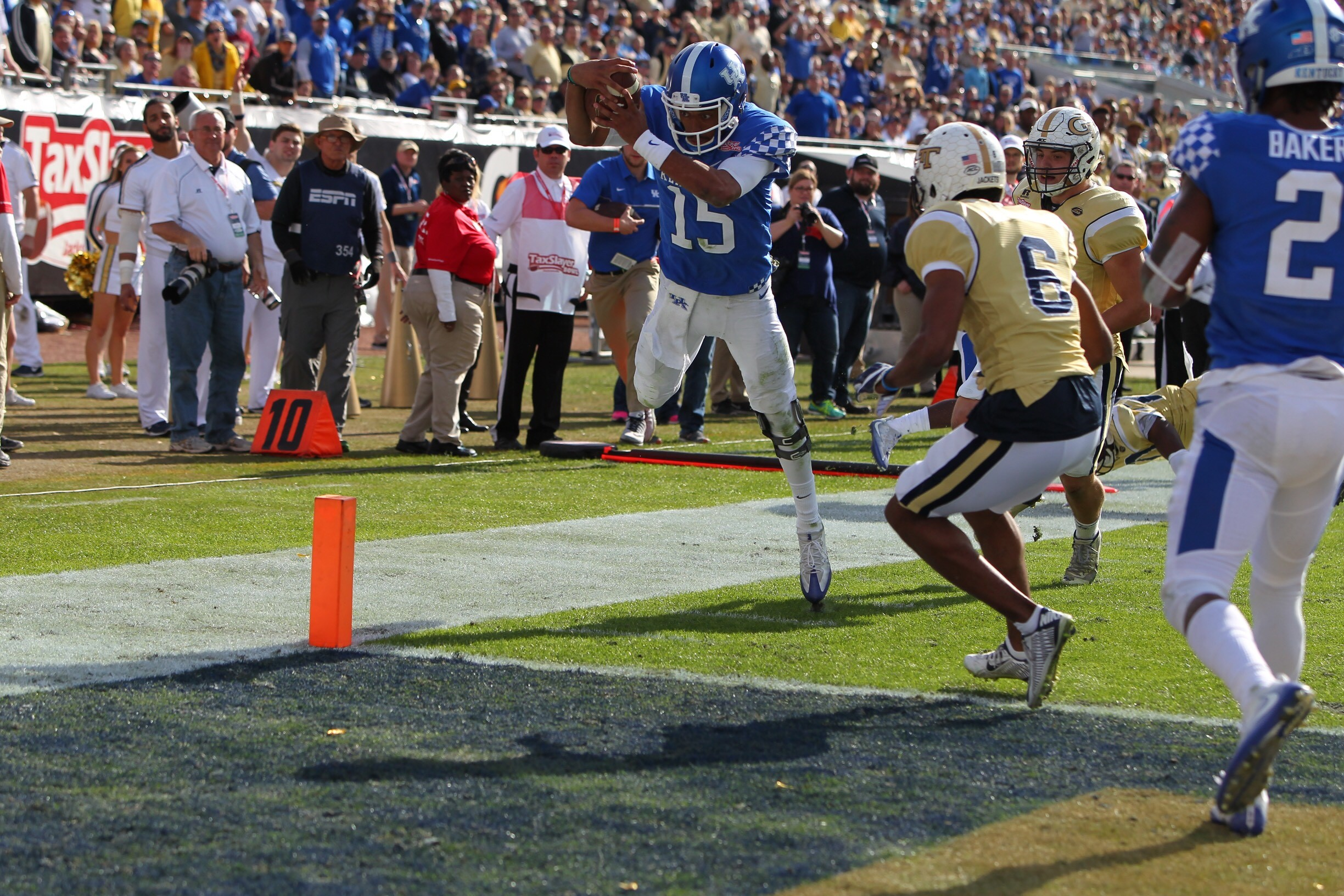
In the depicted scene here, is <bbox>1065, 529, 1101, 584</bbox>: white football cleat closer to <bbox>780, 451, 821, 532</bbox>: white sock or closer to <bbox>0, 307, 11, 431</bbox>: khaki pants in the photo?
<bbox>780, 451, 821, 532</bbox>: white sock

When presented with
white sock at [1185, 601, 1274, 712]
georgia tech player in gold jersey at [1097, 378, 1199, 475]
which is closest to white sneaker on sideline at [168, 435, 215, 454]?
georgia tech player in gold jersey at [1097, 378, 1199, 475]

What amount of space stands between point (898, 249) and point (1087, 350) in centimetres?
1018

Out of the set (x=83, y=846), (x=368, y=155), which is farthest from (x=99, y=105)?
(x=83, y=846)

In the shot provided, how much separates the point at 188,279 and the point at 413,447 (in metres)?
1.86

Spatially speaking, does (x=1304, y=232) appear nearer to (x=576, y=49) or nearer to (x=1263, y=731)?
(x=1263, y=731)

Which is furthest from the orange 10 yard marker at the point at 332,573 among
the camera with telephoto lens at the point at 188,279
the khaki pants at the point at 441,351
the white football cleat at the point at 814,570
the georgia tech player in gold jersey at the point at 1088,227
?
the khaki pants at the point at 441,351

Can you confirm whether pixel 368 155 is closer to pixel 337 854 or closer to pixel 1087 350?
pixel 1087 350

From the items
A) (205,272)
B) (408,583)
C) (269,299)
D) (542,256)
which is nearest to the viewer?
(408,583)

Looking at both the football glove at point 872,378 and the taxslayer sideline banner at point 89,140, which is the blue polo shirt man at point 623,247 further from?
the taxslayer sideline banner at point 89,140

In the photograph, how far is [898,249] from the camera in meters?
15.0

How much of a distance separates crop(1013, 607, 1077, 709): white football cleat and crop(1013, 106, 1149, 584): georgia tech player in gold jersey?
85.5 inches

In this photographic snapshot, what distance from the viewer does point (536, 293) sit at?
11.6 m

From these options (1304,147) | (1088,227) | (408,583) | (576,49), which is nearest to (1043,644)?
(1304,147)

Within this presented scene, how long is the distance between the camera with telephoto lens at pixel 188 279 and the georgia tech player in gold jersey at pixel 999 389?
667cm
